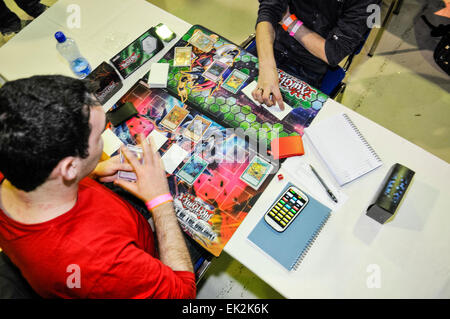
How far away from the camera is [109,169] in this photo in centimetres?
130

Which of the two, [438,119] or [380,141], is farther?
[438,119]

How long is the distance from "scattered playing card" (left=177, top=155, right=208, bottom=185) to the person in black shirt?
0.46 m

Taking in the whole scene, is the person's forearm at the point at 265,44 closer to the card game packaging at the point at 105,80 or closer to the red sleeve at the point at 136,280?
the card game packaging at the point at 105,80

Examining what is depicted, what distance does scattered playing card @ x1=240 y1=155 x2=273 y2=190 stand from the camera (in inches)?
51.2

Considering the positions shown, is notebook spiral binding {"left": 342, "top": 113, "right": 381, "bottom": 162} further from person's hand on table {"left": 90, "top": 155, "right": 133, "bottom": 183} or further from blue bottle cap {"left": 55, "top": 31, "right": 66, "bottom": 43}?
blue bottle cap {"left": 55, "top": 31, "right": 66, "bottom": 43}

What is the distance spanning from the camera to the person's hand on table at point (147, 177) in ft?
4.06

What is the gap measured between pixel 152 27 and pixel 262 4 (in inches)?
28.1

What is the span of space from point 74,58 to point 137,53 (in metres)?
0.39

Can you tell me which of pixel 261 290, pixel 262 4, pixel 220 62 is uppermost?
pixel 262 4

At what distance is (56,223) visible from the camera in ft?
3.11

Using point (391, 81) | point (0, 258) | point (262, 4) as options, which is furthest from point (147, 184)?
point (391, 81)

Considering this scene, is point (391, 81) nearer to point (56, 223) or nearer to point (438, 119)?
point (438, 119)

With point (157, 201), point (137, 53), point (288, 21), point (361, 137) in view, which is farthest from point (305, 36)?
point (157, 201)

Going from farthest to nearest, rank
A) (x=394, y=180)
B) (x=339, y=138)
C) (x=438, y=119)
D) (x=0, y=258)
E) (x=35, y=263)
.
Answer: (x=438, y=119), (x=339, y=138), (x=394, y=180), (x=0, y=258), (x=35, y=263)
